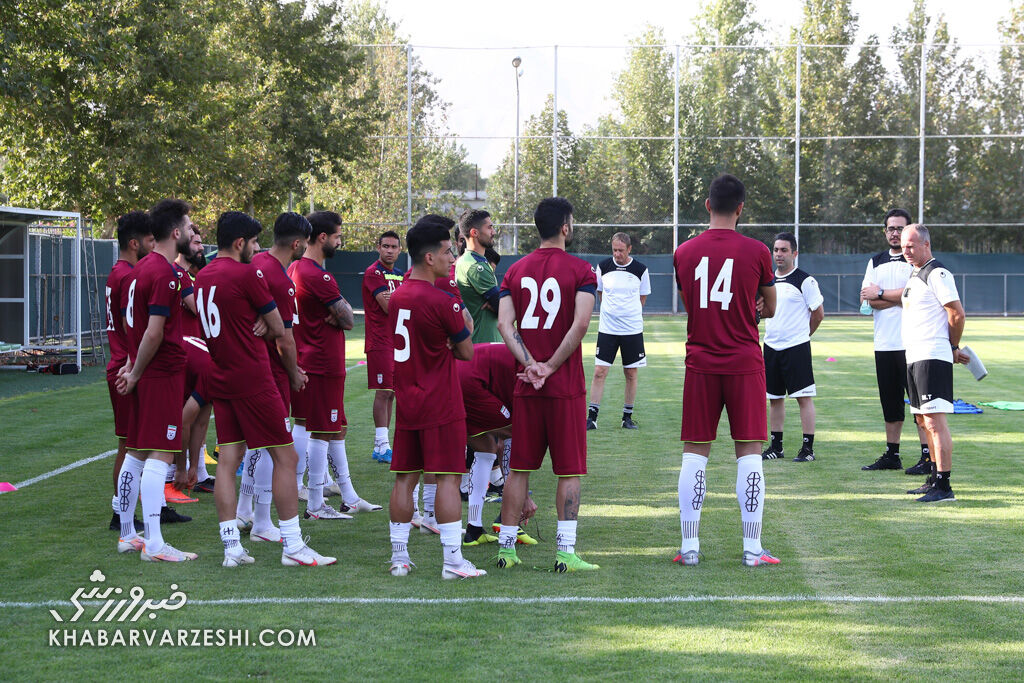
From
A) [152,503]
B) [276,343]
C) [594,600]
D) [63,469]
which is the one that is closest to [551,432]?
[594,600]

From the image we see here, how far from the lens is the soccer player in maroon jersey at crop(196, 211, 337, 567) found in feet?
19.9

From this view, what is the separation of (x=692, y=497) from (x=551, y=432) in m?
0.95

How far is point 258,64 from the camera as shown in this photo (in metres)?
34.1

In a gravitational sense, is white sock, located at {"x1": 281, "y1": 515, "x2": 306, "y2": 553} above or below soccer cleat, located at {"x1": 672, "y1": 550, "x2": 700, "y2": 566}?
above

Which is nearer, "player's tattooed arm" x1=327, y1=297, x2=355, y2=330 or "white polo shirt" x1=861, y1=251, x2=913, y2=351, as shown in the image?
"player's tattooed arm" x1=327, y1=297, x2=355, y2=330

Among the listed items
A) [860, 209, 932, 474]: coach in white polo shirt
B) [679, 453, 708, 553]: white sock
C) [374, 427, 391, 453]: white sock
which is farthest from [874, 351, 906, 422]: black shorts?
[374, 427, 391, 453]: white sock

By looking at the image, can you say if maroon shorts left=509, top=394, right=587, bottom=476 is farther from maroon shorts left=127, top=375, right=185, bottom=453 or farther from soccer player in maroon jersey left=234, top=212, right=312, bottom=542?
maroon shorts left=127, top=375, right=185, bottom=453

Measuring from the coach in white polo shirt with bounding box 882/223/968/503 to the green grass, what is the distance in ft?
1.53

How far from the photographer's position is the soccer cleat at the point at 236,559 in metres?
6.15

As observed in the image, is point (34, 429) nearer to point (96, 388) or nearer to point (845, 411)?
point (96, 388)

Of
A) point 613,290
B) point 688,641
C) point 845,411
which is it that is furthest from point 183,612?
point 845,411

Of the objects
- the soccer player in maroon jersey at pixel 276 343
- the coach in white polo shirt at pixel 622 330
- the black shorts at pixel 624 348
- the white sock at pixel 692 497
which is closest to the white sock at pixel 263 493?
the soccer player in maroon jersey at pixel 276 343

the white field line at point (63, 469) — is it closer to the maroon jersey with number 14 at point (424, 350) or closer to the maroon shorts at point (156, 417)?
the maroon shorts at point (156, 417)

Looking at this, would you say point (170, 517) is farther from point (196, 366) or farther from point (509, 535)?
point (509, 535)
